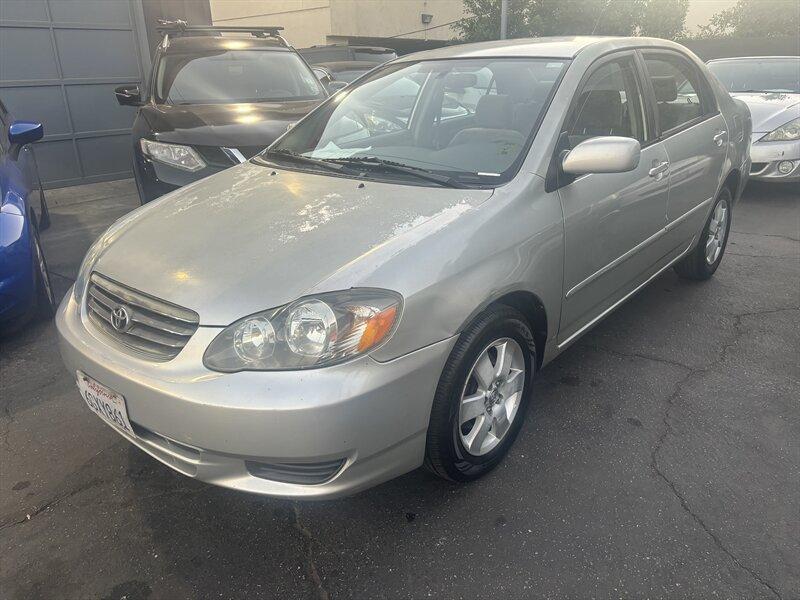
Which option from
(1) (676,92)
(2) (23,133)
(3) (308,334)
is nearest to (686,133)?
(1) (676,92)

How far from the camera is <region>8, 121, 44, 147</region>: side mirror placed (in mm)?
4138

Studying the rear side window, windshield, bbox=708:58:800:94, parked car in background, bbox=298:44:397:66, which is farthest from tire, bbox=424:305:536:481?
parked car in background, bbox=298:44:397:66

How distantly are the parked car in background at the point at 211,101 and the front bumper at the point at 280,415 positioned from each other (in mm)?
2929

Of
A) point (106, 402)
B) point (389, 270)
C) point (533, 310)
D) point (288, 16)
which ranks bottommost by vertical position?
point (106, 402)

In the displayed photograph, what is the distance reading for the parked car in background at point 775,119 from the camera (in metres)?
6.44

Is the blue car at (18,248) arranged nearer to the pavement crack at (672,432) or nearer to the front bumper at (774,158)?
the pavement crack at (672,432)

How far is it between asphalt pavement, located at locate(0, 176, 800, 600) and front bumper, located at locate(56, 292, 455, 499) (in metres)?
0.34

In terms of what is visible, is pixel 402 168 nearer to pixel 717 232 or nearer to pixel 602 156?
pixel 602 156

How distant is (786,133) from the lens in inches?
255

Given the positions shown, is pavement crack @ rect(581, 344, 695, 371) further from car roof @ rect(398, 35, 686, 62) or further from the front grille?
the front grille

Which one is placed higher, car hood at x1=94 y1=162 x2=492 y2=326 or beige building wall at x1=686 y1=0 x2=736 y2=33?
beige building wall at x1=686 y1=0 x2=736 y2=33

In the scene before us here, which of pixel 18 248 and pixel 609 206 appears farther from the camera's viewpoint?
pixel 18 248

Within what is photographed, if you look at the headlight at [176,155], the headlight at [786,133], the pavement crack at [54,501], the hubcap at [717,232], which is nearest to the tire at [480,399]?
the pavement crack at [54,501]

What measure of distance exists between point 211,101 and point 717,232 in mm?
4335
